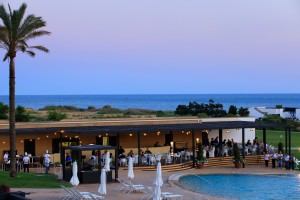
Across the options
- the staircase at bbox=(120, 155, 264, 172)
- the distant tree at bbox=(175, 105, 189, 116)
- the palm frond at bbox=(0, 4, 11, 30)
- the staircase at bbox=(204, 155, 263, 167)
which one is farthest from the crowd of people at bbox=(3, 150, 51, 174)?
the distant tree at bbox=(175, 105, 189, 116)

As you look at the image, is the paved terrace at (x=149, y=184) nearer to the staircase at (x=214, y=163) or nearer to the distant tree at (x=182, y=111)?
the staircase at (x=214, y=163)

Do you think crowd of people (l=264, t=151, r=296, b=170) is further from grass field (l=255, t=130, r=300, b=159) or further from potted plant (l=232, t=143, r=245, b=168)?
grass field (l=255, t=130, r=300, b=159)

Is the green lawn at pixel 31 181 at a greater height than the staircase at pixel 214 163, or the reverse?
the green lawn at pixel 31 181

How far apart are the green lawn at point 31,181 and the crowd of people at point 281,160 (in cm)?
1492

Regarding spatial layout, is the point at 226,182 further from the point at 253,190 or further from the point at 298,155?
the point at 298,155

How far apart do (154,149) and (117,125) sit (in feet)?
10.0

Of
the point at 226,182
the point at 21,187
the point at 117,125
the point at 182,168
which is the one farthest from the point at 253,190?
the point at 117,125

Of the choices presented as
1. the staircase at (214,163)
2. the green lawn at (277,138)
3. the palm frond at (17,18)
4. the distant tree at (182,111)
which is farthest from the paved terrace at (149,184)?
the distant tree at (182,111)

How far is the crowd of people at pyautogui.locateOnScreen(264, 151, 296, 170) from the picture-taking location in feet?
116

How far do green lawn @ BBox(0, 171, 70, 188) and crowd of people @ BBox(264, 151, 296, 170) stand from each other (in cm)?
1492

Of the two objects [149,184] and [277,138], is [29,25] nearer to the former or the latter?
[149,184]

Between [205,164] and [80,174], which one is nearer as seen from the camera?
[80,174]

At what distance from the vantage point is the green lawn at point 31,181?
25.2 m

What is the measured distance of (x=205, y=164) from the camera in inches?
1452
